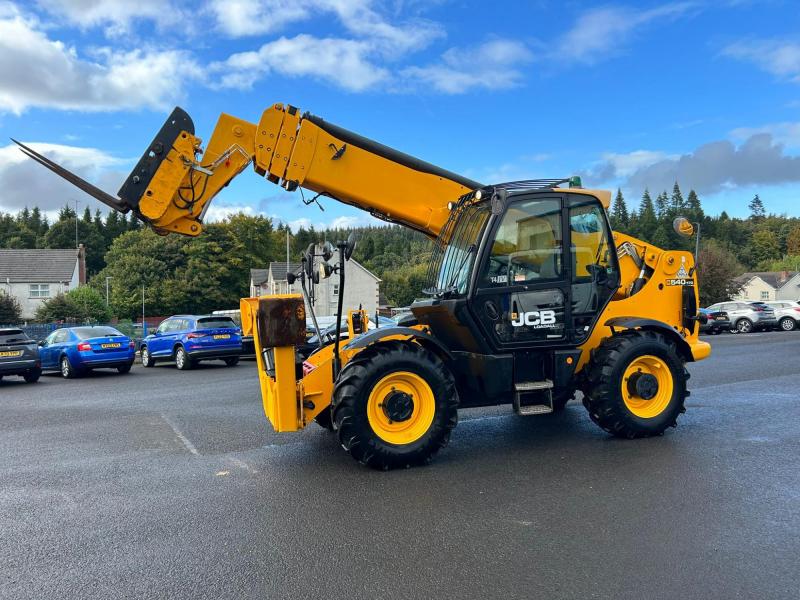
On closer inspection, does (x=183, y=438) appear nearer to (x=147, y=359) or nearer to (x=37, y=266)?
(x=147, y=359)

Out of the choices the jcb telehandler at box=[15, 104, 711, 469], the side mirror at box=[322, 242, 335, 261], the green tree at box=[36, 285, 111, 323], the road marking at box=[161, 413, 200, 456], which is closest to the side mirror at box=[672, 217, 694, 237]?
the jcb telehandler at box=[15, 104, 711, 469]

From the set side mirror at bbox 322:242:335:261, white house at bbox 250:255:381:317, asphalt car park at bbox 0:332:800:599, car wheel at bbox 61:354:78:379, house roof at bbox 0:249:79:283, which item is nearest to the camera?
asphalt car park at bbox 0:332:800:599

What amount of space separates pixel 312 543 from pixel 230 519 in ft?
2.93

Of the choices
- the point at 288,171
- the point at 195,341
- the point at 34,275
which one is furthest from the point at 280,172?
the point at 34,275

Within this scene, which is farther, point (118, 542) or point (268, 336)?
point (268, 336)

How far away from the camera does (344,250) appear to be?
607 cm

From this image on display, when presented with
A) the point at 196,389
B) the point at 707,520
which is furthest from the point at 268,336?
the point at 196,389

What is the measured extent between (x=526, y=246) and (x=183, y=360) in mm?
14420

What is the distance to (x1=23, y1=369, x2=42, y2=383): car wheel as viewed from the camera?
51.7 feet

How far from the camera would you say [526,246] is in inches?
260

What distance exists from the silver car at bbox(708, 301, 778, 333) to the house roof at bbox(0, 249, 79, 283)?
5750 cm

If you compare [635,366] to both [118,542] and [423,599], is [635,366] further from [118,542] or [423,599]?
[118,542]

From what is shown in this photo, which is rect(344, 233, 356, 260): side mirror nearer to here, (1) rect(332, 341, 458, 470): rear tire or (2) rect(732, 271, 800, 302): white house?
(1) rect(332, 341, 458, 470): rear tire

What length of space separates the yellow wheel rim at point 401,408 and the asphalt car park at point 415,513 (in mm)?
406
